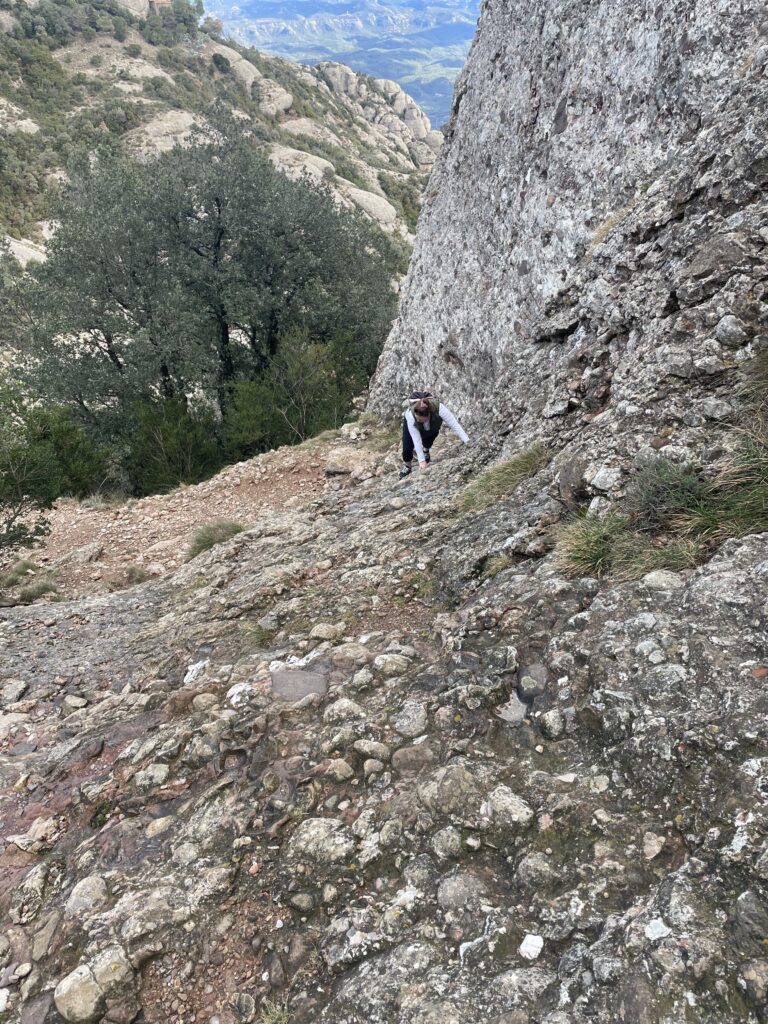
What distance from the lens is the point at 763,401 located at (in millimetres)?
3828

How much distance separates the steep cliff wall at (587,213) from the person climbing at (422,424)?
2.37 feet

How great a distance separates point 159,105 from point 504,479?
73452 mm

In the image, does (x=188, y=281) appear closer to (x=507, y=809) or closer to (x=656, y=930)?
(x=507, y=809)

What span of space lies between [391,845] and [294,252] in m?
23.9

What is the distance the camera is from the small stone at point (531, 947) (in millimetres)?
2053

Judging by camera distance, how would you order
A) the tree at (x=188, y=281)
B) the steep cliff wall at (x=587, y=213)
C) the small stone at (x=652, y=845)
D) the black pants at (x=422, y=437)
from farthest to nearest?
the tree at (x=188, y=281)
the black pants at (x=422, y=437)
the steep cliff wall at (x=587, y=213)
the small stone at (x=652, y=845)

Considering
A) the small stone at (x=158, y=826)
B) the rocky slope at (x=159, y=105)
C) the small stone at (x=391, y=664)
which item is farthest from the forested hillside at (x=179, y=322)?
the rocky slope at (x=159, y=105)

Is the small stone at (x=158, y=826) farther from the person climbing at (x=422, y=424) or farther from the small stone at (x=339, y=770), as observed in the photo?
the person climbing at (x=422, y=424)

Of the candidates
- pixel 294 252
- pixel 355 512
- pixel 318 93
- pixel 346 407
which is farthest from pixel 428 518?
pixel 318 93

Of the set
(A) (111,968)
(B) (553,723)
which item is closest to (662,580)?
(B) (553,723)

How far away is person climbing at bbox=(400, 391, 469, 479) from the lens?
8.69m

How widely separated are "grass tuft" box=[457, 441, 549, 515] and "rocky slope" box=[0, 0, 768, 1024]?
128mm

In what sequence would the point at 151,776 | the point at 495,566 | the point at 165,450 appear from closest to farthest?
the point at 151,776
the point at 495,566
the point at 165,450

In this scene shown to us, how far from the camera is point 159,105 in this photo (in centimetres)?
6088
